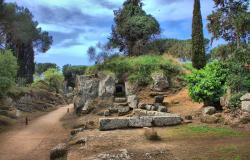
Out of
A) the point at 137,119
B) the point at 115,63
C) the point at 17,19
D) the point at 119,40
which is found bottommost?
the point at 137,119

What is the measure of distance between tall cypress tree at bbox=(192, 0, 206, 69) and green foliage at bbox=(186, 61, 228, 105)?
394 inches

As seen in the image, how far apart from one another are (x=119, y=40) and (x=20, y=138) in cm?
1956

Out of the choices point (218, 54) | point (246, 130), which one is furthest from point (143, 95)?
point (246, 130)

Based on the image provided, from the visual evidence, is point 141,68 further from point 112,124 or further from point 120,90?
point 112,124

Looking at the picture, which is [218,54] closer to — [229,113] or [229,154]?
[229,113]

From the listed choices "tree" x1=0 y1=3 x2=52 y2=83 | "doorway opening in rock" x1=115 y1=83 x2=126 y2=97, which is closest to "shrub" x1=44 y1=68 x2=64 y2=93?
"tree" x1=0 y1=3 x2=52 y2=83

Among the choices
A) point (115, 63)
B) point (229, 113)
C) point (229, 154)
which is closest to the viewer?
point (229, 154)

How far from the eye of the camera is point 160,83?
29.8 m

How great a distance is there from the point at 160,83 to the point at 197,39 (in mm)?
5214

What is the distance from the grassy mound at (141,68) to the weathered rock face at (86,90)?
1493 millimetres

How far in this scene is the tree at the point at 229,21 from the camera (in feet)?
75.7

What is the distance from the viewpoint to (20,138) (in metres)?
25.8

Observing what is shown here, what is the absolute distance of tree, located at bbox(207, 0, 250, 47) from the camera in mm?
23070

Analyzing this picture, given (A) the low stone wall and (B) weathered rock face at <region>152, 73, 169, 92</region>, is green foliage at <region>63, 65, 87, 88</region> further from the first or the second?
(A) the low stone wall
